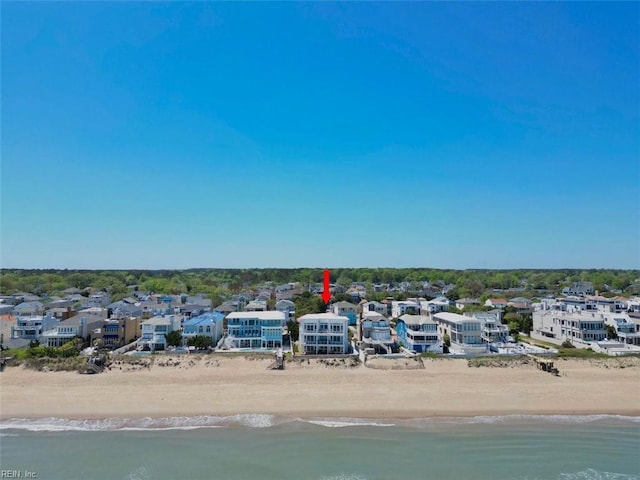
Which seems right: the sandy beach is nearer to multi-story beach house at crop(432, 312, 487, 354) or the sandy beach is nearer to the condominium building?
multi-story beach house at crop(432, 312, 487, 354)

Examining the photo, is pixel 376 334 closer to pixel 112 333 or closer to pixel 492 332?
pixel 492 332

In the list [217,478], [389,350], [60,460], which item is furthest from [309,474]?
[389,350]

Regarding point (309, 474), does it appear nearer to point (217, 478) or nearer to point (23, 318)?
point (217, 478)

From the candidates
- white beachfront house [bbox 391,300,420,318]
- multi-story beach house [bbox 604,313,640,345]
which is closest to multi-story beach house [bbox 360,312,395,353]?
white beachfront house [bbox 391,300,420,318]

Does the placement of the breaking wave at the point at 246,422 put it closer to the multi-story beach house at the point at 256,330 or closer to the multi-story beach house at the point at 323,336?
the multi-story beach house at the point at 323,336

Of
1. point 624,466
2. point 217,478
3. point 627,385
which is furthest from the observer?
point 627,385

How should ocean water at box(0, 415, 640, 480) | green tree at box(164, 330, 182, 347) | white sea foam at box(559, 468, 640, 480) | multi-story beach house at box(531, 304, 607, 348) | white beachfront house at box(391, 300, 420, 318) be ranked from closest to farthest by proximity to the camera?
white sea foam at box(559, 468, 640, 480) < ocean water at box(0, 415, 640, 480) < green tree at box(164, 330, 182, 347) < multi-story beach house at box(531, 304, 607, 348) < white beachfront house at box(391, 300, 420, 318)
